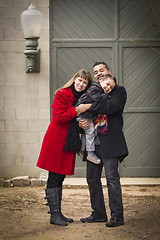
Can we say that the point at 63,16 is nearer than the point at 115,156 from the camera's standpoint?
No

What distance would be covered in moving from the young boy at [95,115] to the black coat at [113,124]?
2.3 inches

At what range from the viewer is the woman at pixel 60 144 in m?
5.04

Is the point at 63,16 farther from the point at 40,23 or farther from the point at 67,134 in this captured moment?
the point at 67,134

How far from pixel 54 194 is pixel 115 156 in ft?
2.73

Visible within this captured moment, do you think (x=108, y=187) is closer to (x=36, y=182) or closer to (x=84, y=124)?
(x=84, y=124)

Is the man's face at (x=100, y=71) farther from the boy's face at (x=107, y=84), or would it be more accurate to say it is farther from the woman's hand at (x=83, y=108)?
the woman's hand at (x=83, y=108)

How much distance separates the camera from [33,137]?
809cm

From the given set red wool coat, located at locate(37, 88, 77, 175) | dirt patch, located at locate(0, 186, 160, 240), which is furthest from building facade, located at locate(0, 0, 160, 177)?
red wool coat, located at locate(37, 88, 77, 175)

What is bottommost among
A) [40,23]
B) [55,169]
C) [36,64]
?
[55,169]

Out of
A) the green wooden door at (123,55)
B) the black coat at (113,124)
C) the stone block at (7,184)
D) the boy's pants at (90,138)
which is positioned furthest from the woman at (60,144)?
the green wooden door at (123,55)

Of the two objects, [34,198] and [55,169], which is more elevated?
[55,169]

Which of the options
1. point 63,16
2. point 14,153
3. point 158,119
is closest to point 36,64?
point 63,16

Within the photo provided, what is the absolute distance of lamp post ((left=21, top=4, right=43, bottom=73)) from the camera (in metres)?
7.57

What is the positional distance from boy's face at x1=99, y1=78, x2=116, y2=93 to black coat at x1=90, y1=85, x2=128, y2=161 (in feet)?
0.29
